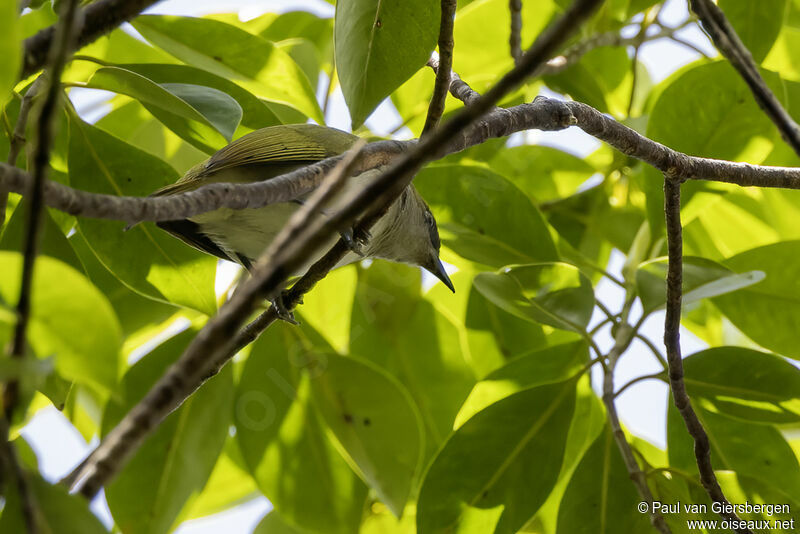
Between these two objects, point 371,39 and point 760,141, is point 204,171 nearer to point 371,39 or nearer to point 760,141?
point 371,39

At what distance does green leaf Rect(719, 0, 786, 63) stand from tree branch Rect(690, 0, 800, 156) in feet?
2.76

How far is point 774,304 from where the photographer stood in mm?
2078

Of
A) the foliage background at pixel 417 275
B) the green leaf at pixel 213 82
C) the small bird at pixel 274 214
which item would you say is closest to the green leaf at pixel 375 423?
the foliage background at pixel 417 275

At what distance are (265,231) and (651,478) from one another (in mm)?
1339

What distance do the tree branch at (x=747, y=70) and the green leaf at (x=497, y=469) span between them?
2.90 feet

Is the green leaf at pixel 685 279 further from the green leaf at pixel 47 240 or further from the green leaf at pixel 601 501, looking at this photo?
the green leaf at pixel 47 240

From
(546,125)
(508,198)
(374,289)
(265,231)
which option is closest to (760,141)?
(508,198)

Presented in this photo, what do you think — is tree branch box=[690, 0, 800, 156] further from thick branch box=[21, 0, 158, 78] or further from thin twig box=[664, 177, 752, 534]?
thick branch box=[21, 0, 158, 78]

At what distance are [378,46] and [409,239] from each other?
3.42 feet

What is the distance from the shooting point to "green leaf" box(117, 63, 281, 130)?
6.38 feet

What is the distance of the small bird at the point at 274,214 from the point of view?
2156 millimetres

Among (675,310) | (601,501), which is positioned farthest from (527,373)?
(675,310)

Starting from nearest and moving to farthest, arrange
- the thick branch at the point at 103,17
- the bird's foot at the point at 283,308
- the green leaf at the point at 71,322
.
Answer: the green leaf at the point at 71,322
the thick branch at the point at 103,17
the bird's foot at the point at 283,308

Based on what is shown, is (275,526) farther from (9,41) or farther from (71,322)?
(9,41)
